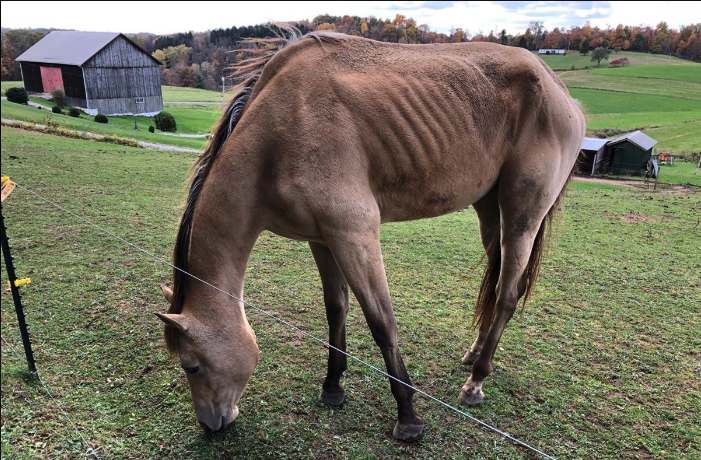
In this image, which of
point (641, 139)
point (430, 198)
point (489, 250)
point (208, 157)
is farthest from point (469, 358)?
point (641, 139)

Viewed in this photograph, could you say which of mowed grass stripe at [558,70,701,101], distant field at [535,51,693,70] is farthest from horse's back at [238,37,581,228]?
mowed grass stripe at [558,70,701,101]

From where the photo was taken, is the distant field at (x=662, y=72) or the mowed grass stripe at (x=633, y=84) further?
the mowed grass stripe at (x=633, y=84)

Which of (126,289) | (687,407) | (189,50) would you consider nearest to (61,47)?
(189,50)

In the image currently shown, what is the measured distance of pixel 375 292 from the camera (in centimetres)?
260

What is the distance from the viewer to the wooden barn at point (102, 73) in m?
6.47

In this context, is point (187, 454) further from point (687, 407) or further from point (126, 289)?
point (687, 407)

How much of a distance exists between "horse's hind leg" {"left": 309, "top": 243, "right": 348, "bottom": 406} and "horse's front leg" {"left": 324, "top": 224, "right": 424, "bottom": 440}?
0.47 meters

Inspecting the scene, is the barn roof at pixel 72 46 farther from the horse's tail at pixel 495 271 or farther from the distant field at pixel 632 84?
the distant field at pixel 632 84

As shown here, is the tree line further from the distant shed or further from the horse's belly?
the distant shed

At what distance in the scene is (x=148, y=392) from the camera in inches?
118

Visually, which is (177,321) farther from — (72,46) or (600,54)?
(600,54)

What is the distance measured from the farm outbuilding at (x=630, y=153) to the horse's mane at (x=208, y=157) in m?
16.6

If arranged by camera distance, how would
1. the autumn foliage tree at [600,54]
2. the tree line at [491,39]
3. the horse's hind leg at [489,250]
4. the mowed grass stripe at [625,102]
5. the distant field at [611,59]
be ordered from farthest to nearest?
the mowed grass stripe at [625,102] → the autumn foliage tree at [600,54] → the distant field at [611,59] → the tree line at [491,39] → the horse's hind leg at [489,250]

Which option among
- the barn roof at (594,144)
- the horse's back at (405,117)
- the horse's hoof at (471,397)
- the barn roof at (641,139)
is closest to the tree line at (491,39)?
the horse's back at (405,117)
